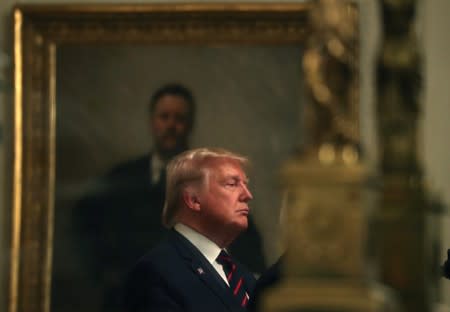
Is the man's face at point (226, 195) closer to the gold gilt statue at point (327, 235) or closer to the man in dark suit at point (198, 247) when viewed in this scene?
the man in dark suit at point (198, 247)

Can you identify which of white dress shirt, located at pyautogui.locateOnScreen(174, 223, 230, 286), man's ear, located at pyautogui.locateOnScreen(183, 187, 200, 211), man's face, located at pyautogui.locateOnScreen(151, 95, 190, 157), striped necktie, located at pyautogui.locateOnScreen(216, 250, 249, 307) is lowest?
striped necktie, located at pyautogui.locateOnScreen(216, 250, 249, 307)

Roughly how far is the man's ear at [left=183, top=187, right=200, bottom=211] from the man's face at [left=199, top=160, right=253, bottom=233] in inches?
0.9

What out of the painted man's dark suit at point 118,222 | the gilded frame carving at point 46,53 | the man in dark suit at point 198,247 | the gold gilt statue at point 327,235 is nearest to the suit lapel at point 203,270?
the man in dark suit at point 198,247

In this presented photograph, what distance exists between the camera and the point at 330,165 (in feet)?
7.93

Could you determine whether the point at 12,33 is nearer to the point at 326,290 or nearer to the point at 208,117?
the point at 208,117

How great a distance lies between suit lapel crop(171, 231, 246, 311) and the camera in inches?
179

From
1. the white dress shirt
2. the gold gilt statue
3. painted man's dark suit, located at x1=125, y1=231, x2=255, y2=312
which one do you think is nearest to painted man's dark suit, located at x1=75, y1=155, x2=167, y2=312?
the white dress shirt

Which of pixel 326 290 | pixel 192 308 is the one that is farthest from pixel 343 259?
pixel 192 308

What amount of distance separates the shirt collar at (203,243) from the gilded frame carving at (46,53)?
1.61 m

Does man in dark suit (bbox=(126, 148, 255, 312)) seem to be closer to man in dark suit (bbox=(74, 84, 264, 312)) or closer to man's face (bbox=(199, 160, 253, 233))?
man's face (bbox=(199, 160, 253, 233))

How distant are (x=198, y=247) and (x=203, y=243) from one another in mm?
38

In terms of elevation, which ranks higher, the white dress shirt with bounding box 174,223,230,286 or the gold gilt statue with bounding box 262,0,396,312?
the gold gilt statue with bounding box 262,0,396,312

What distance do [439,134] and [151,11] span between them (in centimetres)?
152

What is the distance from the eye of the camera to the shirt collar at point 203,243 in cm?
479
